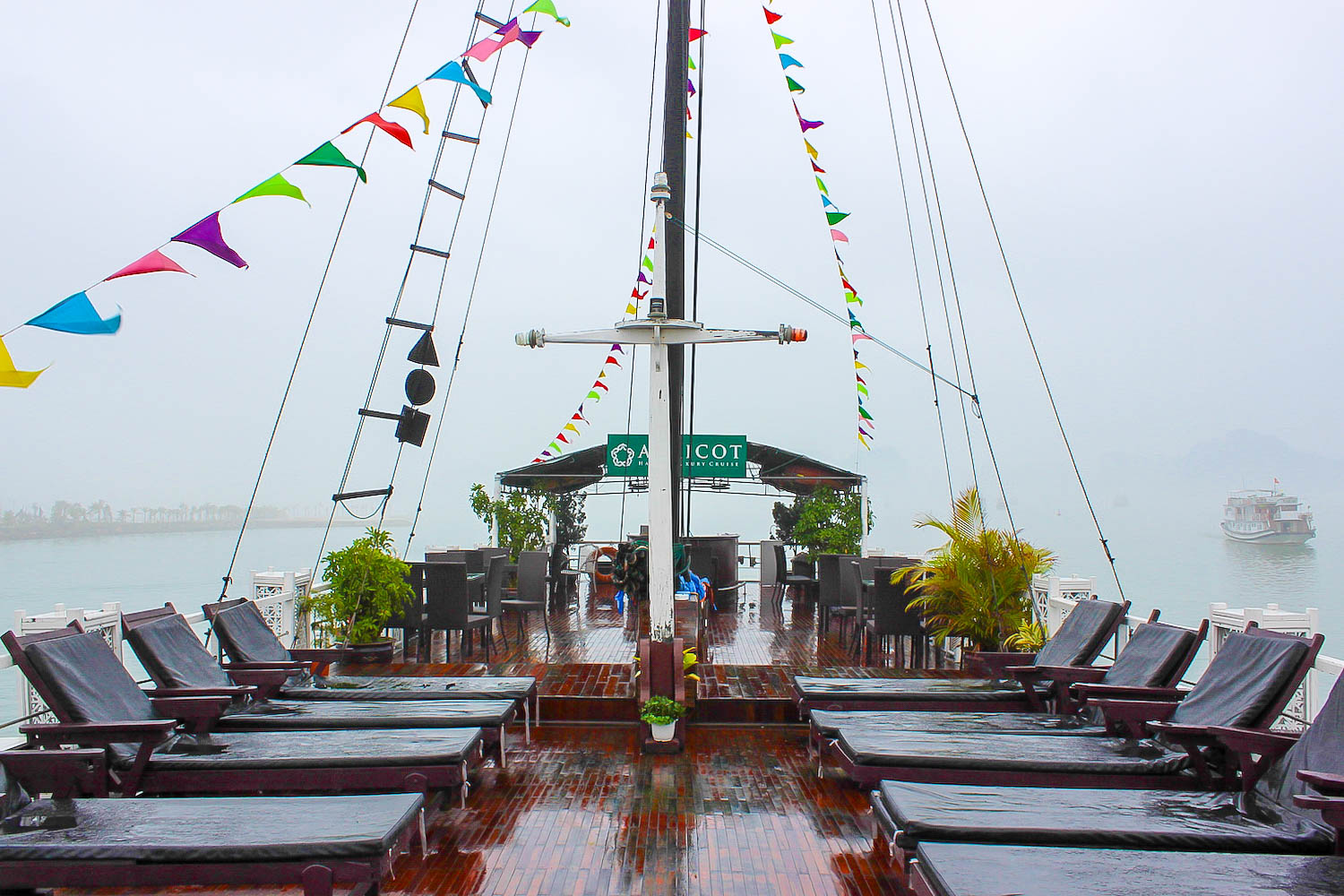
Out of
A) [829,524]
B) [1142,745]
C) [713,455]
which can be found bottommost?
[1142,745]

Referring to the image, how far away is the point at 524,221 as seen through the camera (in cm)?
5784

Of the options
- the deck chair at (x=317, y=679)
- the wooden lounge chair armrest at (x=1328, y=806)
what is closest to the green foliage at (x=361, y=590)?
the deck chair at (x=317, y=679)

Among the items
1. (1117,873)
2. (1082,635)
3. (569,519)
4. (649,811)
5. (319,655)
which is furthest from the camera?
(569,519)

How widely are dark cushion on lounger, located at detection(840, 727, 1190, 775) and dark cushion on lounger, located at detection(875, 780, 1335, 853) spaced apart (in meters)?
0.26

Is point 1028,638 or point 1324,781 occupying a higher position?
point 1028,638

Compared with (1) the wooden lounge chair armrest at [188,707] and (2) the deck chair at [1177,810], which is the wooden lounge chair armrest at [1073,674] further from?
(1) the wooden lounge chair armrest at [188,707]

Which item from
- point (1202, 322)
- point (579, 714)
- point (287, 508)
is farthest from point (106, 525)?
point (1202, 322)

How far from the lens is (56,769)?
3.01 meters

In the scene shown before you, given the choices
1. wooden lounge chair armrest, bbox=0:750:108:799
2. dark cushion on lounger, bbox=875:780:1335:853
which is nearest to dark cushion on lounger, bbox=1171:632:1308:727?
dark cushion on lounger, bbox=875:780:1335:853

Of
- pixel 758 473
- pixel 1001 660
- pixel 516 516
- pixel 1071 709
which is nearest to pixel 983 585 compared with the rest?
pixel 1001 660

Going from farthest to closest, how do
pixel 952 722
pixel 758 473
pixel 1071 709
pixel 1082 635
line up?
pixel 758 473, pixel 1082 635, pixel 1071 709, pixel 952 722

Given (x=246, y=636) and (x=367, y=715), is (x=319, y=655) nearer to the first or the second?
(x=246, y=636)

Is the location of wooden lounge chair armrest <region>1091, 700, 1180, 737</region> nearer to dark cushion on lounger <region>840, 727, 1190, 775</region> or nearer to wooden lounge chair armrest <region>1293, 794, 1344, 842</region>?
dark cushion on lounger <region>840, 727, 1190, 775</region>

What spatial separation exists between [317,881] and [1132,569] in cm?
5924
